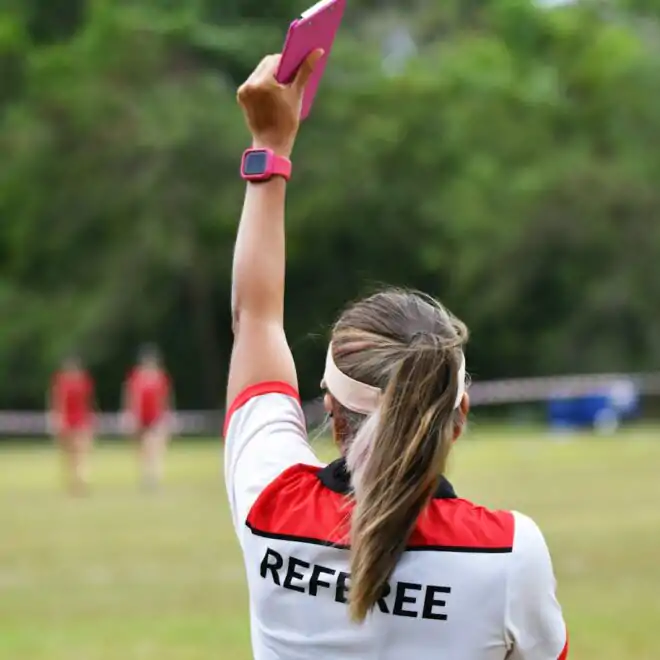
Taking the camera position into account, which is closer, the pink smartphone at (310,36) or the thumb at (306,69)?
the pink smartphone at (310,36)

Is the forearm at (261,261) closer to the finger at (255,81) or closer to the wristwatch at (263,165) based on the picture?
the wristwatch at (263,165)

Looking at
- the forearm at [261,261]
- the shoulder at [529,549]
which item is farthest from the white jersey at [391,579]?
the forearm at [261,261]

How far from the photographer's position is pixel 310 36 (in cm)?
283

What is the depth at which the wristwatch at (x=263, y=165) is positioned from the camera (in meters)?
2.90

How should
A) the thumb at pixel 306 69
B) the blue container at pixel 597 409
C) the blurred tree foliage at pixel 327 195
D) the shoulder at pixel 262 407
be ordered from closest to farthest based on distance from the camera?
the shoulder at pixel 262 407, the thumb at pixel 306 69, the blue container at pixel 597 409, the blurred tree foliage at pixel 327 195

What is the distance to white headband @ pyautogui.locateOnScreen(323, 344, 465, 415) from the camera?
2498 mm

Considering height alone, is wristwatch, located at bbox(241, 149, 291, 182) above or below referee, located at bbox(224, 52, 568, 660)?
above

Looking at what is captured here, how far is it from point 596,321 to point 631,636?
124ft

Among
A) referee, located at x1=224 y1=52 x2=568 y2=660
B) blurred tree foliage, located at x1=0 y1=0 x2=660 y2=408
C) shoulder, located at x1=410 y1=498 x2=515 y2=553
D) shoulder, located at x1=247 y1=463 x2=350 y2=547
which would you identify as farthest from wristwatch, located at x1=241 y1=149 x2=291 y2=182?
blurred tree foliage, located at x1=0 y1=0 x2=660 y2=408

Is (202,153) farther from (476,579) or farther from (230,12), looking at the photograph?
(476,579)

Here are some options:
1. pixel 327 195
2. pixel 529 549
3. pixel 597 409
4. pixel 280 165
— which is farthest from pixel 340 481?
pixel 327 195

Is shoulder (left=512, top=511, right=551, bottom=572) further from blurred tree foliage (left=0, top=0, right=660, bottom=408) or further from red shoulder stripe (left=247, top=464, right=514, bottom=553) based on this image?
blurred tree foliage (left=0, top=0, right=660, bottom=408)

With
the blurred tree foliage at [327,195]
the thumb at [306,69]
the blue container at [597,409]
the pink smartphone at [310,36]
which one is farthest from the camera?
the blurred tree foliage at [327,195]

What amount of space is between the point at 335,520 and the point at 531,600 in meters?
0.34
